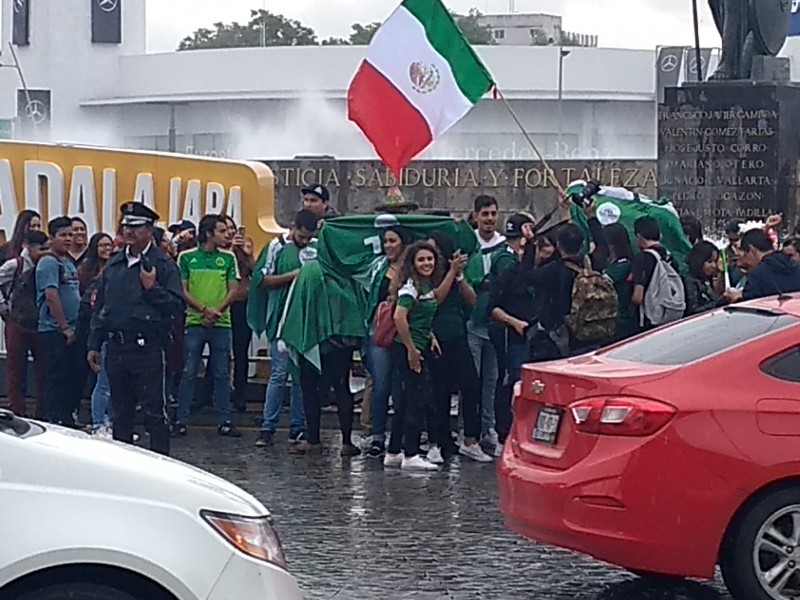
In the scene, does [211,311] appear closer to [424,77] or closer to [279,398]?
[279,398]

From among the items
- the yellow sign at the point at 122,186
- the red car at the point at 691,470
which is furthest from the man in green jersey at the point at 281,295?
the red car at the point at 691,470

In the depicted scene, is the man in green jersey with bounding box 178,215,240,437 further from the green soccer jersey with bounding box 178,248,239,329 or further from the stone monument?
the stone monument

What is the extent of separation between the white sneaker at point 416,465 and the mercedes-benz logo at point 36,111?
5776 centimetres

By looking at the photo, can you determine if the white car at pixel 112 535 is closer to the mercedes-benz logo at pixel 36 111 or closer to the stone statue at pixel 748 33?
the stone statue at pixel 748 33

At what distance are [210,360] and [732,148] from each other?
23.1 feet

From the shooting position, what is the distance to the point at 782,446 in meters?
7.39

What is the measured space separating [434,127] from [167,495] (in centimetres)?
1070

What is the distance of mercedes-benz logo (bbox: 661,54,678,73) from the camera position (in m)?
58.7

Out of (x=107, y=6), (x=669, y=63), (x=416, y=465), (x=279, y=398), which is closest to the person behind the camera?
(x=416, y=465)

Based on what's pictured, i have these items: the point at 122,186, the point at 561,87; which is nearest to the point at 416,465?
the point at 122,186

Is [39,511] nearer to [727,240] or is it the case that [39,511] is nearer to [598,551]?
[598,551]

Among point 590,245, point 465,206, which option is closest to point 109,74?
point 465,206

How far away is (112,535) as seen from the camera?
518 cm

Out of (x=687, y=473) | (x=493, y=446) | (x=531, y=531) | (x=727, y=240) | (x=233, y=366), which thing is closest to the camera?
(x=687, y=473)
